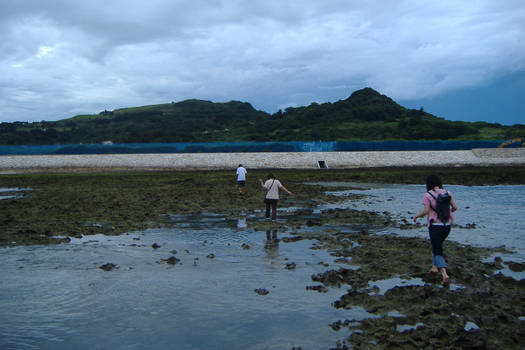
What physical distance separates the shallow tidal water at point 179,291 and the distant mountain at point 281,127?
83854 mm

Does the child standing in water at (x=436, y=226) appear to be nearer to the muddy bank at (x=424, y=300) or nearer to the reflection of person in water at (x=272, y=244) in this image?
the muddy bank at (x=424, y=300)

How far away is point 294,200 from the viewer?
2208 cm

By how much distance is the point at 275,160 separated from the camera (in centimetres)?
5441

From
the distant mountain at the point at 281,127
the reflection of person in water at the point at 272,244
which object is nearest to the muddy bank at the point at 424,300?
the reflection of person in water at the point at 272,244

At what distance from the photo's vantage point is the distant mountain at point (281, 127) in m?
96.9

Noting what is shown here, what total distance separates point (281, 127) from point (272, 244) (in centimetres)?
10253

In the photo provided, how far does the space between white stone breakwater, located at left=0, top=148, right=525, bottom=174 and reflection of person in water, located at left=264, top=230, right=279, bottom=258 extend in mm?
40918

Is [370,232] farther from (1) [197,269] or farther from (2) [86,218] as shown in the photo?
(2) [86,218]

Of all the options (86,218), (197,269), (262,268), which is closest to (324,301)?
(262,268)

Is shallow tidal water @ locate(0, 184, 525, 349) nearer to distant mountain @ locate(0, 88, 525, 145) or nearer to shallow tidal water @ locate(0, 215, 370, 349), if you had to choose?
shallow tidal water @ locate(0, 215, 370, 349)

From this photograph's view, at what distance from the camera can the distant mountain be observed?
96875 mm

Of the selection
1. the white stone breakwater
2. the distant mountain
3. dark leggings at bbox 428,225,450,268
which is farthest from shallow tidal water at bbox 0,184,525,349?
the distant mountain

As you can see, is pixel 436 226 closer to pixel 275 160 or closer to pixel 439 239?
pixel 439 239

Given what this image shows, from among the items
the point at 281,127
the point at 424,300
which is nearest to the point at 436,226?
the point at 424,300
